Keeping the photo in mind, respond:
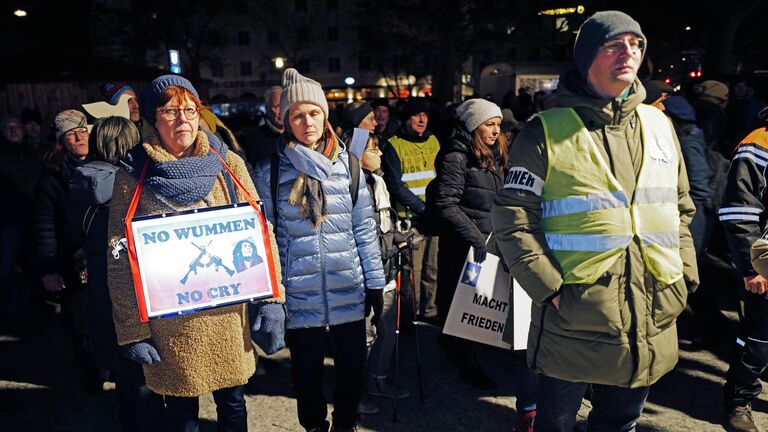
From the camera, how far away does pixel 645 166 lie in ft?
8.52

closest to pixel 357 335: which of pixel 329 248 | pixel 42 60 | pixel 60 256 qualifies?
pixel 329 248

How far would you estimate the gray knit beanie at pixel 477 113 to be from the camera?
445cm

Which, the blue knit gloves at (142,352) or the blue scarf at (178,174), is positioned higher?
the blue scarf at (178,174)

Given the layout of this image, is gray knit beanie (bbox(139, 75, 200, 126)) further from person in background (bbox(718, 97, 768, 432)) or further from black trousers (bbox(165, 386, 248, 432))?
person in background (bbox(718, 97, 768, 432))

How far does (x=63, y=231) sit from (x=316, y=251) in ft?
7.67

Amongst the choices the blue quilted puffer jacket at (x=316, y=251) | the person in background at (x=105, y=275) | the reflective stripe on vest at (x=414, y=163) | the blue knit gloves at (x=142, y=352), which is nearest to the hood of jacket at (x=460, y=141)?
the blue quilted puffer jacket at (x=316, y=251)

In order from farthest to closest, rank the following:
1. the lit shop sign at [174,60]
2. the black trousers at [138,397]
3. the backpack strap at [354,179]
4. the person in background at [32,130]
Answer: the lit shop sign at [174,60] → the person in background at [32,130] → the backpack strap at [354,179] → the black trousers at [138,397]

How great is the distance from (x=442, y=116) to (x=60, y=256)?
711cm

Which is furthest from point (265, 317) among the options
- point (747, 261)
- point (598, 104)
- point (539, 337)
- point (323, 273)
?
point (747, 261)

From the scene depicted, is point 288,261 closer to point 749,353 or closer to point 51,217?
point 51,217

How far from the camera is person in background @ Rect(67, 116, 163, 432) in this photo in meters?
3.29

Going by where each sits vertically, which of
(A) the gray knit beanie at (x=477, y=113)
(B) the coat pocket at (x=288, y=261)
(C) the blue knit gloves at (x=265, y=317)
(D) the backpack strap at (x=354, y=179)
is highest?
(A) the gray knit beanie at (x=477, y=113)

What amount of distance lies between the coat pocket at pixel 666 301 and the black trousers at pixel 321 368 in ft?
5.73

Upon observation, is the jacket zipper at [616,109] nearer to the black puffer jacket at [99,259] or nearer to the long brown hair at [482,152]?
the long brown hair at [482,152]
